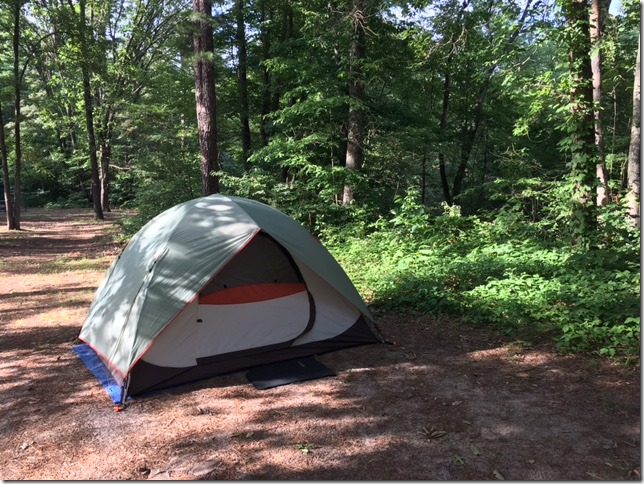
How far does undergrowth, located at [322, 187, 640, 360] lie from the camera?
4.77 meters

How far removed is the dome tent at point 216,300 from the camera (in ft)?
13.7

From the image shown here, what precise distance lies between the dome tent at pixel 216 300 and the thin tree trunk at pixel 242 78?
10.0 metres

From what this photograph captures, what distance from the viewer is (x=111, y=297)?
480 centimetres

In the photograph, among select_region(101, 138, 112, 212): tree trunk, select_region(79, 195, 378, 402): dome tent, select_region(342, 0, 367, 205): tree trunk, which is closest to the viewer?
select_region(79, 195, 378, 402): dome tent

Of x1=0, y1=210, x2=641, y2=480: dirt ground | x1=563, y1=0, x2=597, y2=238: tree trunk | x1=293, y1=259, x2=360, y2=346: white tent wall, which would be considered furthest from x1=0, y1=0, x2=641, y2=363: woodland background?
x1=293, y1=259, x2=360, y2=346: white tent wall

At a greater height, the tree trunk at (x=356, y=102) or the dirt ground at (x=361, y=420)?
the tree trunk at (x=356, y=102)

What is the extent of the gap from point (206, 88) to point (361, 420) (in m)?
7.43

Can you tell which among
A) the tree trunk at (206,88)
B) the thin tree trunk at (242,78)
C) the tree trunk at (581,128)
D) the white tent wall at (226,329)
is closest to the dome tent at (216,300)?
the white tent wall at (226,329)

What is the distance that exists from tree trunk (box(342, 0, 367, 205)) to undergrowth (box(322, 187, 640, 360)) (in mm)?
1895

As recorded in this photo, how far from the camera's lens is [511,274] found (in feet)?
20.0

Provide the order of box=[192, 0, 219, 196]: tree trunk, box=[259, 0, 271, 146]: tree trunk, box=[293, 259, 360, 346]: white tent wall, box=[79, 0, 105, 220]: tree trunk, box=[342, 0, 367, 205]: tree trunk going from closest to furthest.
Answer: box=[293, 259, 360, 346]: white tent wall, box=[192, 0, 219, 196]: tree trunk, box=[342, 0, 367, 205]: tree trunk, box=[79, 0, 105, 220]: tree trunk, box=[259, 0, 271, 146]: tree trunk

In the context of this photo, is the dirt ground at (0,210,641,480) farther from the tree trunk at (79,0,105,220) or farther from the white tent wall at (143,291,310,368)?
the tree trunk at (79,0,105,220)

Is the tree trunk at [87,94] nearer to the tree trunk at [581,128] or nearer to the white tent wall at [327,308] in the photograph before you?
the white tent wall at [327,308]

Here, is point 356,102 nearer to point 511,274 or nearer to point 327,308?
point 511,274
